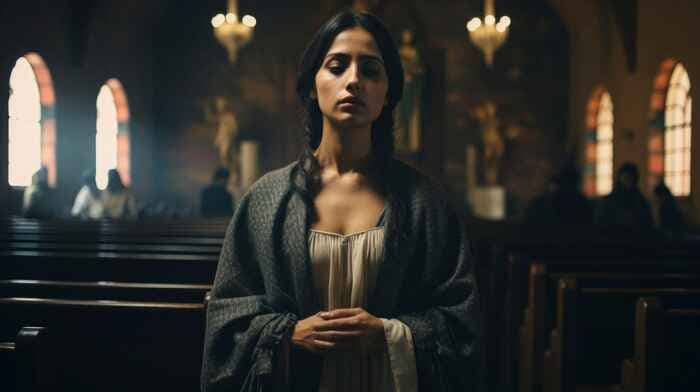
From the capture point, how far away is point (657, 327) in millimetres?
2148

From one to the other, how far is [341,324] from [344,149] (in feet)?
1.48

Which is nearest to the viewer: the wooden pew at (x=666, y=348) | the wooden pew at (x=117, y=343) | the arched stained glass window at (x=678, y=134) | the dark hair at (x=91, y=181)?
the wooden pew at (x=666, y=348)

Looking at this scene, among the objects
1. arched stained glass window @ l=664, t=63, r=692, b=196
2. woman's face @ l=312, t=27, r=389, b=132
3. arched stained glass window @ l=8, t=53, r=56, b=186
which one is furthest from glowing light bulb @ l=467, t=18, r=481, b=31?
woman's face @ l=312, t=27, r=389, b=132

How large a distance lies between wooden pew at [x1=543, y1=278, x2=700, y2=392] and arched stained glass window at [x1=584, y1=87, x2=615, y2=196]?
13.0 m

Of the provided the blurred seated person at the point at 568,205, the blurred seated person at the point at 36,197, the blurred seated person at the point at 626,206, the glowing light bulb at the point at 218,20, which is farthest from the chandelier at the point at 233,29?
the blurred seated person at the point at 626,206

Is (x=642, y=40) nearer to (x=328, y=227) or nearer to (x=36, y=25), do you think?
(x=36, y=25)

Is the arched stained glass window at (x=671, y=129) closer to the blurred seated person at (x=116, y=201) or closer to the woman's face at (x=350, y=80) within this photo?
the blurred seated person at (x=116, y=201)

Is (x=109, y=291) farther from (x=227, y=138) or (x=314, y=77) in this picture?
(x=227, y=138)

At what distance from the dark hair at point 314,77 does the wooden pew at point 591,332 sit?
1.33 metres

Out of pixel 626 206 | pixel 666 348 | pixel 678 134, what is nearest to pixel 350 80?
pixel 666 348

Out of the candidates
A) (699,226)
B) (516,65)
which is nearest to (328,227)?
(699,226)

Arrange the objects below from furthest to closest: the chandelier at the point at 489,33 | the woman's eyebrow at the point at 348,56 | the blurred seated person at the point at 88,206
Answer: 1. the chandelier at the point at 489,33
2. the blurred seated person at the point at 88,206
3. the woman's eyebrow at the point at 348,56

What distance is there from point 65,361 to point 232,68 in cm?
1488

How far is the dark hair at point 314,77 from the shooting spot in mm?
1637
